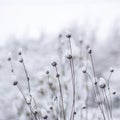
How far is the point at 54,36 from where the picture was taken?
37.4 ft

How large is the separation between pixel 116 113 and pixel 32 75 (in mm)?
2412

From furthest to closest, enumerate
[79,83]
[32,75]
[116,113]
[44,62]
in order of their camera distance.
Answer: [44,62], [32,75], [79,83], [116,113]

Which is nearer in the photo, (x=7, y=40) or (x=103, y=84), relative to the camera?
(x=103, y=84)

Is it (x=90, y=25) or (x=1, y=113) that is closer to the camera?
(x=1, y=113)

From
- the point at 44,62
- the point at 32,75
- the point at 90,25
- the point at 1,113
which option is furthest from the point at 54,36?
the point at 1,113

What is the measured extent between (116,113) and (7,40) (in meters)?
6.52

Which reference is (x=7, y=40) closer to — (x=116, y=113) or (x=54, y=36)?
(x=54, y=36)

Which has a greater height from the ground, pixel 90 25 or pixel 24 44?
pixel 90 25

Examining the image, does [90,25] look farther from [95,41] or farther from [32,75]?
[32,75]

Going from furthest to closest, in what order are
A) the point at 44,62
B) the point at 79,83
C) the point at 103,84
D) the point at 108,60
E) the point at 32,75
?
the point at 108,60 → the point at 44,62 → the point at 32,75 → the point at 79,83 → the point at 103,84

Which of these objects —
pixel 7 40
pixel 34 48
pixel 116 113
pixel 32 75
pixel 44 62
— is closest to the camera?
pixel 116 113

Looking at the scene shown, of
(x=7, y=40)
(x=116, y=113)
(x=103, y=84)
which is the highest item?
(x=7, y=40)

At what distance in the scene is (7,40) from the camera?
10.8m

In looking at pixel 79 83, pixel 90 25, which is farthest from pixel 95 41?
pixel 79 83
